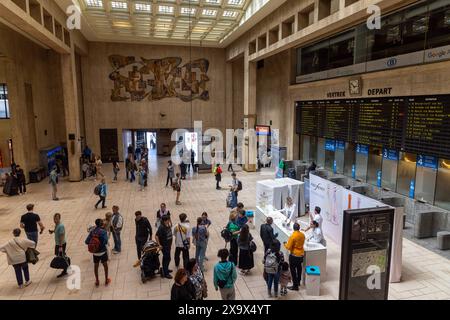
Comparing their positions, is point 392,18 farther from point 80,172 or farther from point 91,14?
point 80,172

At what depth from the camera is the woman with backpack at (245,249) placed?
6.72 meters

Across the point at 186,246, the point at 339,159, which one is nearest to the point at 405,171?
the point at 339,159

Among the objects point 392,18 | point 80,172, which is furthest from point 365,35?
point 80,172

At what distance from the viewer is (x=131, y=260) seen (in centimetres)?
793

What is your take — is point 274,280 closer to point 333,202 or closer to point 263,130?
point 333,202

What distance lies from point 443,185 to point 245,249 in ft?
22.2

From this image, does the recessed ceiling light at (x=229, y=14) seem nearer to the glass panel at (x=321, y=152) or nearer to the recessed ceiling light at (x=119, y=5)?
the recessed ceiling light at (x=119, y=5)

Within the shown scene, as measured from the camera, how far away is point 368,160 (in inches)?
495

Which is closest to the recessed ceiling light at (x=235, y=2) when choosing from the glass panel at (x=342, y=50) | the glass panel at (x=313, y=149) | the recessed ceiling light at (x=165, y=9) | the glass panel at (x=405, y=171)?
the recessed ceiling light at (x=165, y=9)

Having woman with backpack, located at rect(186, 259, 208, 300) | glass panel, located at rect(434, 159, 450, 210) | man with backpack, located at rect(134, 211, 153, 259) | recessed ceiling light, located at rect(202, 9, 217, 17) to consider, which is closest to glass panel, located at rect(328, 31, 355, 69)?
glass panel, located at rect(434, 159, 450, 210)

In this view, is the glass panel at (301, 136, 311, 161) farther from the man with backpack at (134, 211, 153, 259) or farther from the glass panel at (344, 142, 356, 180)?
the man with backpack at (134, 211, 153, 259)

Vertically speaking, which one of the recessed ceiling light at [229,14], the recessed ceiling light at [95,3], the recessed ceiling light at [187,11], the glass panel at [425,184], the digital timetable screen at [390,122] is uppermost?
the recessed ceiling light at [229,14]

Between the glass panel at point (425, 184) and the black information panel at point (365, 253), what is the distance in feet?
19.4

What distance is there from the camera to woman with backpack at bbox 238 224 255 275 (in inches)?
265
